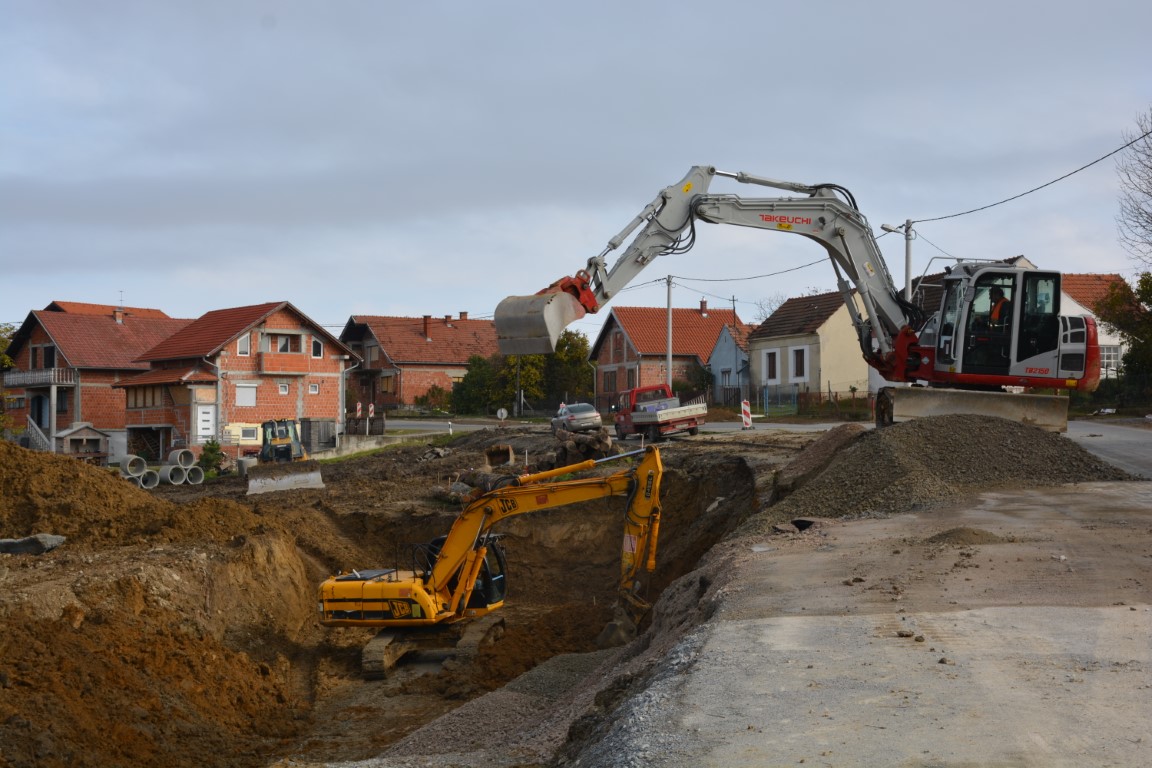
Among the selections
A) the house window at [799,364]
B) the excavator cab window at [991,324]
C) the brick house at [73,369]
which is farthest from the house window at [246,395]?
the excavator cab window at [991,324]

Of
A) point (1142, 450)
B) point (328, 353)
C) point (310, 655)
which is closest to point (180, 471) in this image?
point (328, 353)

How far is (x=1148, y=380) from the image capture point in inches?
1356

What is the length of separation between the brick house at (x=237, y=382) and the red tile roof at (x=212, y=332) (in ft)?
0.19

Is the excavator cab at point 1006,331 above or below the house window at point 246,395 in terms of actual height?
above

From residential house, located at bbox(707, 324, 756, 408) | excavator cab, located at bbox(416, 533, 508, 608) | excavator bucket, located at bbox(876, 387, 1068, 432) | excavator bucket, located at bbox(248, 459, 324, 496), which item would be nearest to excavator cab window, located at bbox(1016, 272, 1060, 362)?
excavator bucket, located at bbox(876, 387, 1068, 432)

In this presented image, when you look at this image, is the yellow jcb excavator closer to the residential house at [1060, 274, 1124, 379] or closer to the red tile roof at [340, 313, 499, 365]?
the residential house at [1060, 274, 1124, 379]

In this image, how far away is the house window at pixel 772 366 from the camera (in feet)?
170

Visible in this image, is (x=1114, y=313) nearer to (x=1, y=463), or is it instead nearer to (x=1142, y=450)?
(x=1142, y=450)

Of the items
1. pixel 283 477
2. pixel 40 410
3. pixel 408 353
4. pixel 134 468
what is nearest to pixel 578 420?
pixel 283 477

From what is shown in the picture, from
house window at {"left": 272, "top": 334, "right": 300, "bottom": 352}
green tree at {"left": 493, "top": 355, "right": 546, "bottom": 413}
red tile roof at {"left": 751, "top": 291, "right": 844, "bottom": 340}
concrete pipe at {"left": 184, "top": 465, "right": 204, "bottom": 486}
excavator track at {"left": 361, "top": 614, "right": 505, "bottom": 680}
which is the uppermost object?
red tile roof at {"left": 751, "top": 291, "right": 844, "bottom": 340}

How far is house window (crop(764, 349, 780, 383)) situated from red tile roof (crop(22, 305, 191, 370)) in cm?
3025

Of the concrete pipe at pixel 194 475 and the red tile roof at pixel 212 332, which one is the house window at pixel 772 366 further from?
the concrete pipe at pixel 194 475

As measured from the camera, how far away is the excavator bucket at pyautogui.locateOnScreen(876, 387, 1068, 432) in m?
17.7

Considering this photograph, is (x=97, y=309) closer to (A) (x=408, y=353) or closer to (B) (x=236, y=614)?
(A) (x=408, y=353)
